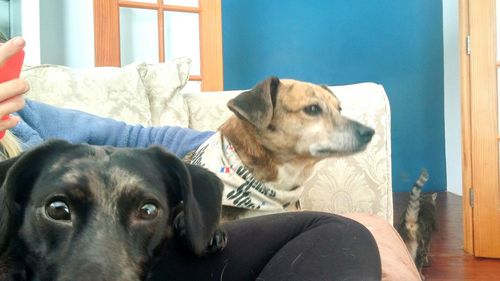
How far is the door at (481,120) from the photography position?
108 inches

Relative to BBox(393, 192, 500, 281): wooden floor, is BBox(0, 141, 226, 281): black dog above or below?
above

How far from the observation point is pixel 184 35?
289 centimetres

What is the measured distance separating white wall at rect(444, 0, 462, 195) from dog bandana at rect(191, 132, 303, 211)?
3.29 m

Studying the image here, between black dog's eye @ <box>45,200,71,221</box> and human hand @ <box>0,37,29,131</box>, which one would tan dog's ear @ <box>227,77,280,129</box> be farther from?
black dog's eye @ <box>45,200,71,221</box>

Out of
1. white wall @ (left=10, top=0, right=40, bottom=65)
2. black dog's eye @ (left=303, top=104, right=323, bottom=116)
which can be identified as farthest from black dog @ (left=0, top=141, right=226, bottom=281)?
white wall @ (left=10, top=0, right=40, bottom=65)

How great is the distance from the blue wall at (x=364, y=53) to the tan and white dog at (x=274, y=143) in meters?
2.35

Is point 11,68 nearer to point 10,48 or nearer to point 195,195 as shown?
point 10,48

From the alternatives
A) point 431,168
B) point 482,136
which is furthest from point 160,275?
point 431,168

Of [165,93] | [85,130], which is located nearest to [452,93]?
[165,93]

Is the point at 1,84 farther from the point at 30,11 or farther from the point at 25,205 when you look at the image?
the point at 30,11

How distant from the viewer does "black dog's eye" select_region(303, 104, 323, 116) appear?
70.1 inches

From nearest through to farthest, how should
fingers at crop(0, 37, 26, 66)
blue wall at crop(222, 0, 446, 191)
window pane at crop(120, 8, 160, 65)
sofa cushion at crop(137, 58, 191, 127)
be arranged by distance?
fingers at crop(0, 37, 26, 66)
sofa cushion at crop(137, 58, 191, 127)
window pane at crop(120, 8, 160, 65)
blue wall at crop(222, 0, 446, 191)

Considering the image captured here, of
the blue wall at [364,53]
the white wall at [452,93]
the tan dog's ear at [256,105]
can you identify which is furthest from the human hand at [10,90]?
the white wall at [452,93]

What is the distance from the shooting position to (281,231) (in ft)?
2.90
